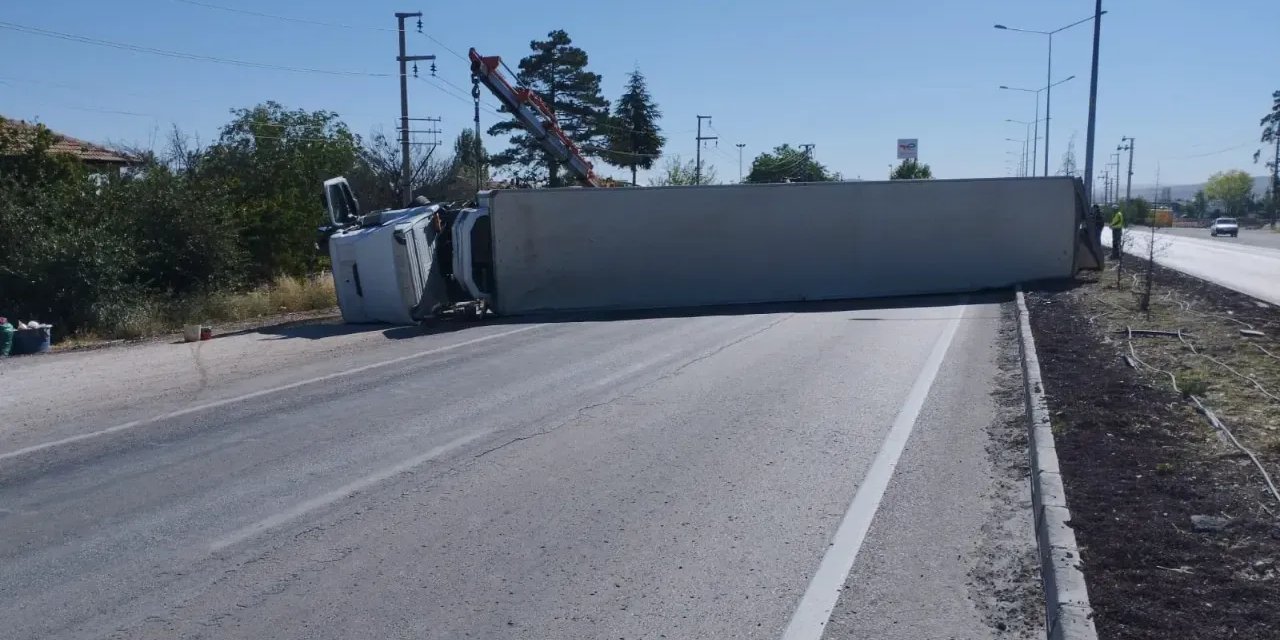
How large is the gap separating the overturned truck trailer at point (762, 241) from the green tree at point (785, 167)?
147 ft

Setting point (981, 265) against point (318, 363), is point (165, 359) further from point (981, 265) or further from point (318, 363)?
point (981, 265)

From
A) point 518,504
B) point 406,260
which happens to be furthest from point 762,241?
point 518,504

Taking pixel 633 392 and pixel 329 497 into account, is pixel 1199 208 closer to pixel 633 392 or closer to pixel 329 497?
pixel 633 392

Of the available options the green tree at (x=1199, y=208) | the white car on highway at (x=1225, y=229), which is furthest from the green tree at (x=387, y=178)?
the green tree at (x=1199, y=208)

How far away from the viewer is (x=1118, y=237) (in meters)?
28.1

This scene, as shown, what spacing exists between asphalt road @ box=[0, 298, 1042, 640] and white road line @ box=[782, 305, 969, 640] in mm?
23

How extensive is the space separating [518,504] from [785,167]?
6570cm

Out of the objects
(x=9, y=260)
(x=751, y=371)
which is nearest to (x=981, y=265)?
(x=751, y=371)

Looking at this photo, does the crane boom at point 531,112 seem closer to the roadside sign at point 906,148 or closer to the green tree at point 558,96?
the green tree at point 558,96

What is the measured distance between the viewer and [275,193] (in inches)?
1078

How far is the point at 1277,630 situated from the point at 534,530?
3.71 metres

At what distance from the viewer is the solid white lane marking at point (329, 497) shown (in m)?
6.29

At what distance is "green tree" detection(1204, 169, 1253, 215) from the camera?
116m

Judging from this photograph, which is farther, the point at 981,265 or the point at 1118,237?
the point at 1118,237
